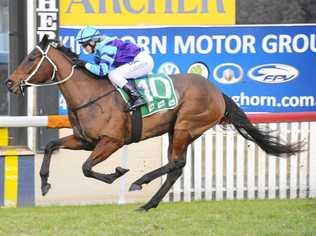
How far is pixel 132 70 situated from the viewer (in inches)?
321

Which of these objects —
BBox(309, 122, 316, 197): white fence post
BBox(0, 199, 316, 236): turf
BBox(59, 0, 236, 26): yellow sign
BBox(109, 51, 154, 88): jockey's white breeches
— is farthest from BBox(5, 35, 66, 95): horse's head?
BBox(309, 122, 316, 197): white fence post

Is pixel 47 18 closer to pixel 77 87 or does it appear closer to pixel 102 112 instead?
pixel 77 87

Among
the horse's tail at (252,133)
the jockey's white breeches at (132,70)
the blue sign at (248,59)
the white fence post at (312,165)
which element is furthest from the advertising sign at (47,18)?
the white fence post at (312,165)

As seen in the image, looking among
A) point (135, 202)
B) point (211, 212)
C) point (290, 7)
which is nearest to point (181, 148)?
point (211, 212)

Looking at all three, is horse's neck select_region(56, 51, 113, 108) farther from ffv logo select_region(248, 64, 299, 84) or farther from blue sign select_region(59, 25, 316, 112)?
ffv logo select_region(248, 64, 299, 84)

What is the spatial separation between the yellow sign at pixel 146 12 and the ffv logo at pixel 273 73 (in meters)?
0.73

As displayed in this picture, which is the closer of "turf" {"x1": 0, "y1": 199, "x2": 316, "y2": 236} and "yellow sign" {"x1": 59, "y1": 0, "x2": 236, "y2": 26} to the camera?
"turf" {"x1": 0, "y1": 199, "x2": 316, "y2": 236}

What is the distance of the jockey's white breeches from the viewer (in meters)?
8.08

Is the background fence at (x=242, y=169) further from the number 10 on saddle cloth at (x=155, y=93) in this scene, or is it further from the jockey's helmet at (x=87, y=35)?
the jockey's helmet at (x=87, y=35)

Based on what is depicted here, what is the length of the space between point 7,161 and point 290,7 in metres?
4.22

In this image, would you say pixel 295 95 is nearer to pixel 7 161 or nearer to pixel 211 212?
pixel 211 212

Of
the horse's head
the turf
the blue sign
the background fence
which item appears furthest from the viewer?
the blue sign

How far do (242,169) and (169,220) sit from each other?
2429 mm

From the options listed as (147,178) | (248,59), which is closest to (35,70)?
(147,178)
